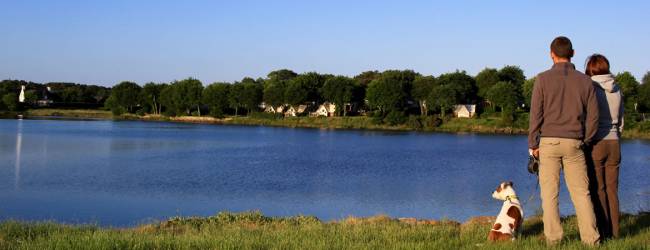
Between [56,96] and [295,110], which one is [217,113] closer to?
[295,110]

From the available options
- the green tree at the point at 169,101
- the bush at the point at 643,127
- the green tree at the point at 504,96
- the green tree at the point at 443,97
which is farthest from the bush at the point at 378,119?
the green tree at the point at 169,101

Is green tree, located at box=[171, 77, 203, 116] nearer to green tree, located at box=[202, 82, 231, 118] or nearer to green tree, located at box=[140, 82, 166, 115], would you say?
green tree, located at box=[202, 82, 231, 118]

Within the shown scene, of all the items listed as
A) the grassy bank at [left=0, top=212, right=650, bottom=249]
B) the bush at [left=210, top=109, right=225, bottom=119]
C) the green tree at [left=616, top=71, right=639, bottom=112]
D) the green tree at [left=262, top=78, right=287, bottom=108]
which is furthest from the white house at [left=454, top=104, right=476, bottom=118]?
the grassy bank at [left=0, top=212, right=650, bottom=249]

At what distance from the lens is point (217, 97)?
102m

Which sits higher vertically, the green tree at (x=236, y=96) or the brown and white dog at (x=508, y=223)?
the green tree at (x=236, y=96)

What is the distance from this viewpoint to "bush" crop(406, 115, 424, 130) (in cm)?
8106

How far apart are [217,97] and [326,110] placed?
56.3ft

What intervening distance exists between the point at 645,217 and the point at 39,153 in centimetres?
3344

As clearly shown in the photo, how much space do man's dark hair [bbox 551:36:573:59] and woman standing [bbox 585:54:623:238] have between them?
65 cm

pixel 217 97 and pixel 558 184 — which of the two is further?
pixel 217 97

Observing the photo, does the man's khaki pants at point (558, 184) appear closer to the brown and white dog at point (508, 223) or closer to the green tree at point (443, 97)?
the brown and white dog at point (508, 223)

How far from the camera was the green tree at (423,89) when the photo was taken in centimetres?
8769

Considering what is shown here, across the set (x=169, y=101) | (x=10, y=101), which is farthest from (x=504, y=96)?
(x=10, y=101)

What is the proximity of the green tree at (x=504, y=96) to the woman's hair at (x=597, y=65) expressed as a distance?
72312mm
